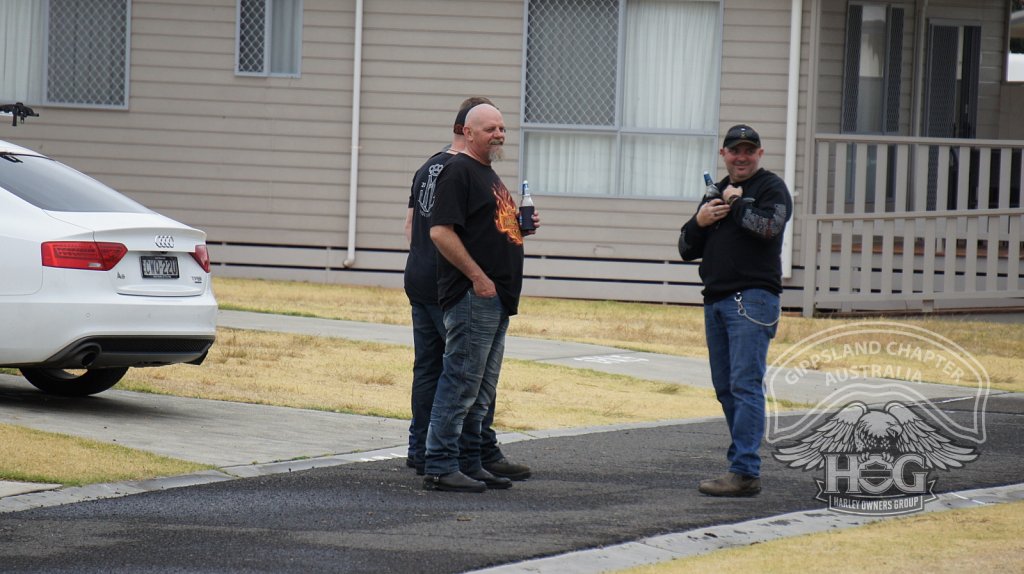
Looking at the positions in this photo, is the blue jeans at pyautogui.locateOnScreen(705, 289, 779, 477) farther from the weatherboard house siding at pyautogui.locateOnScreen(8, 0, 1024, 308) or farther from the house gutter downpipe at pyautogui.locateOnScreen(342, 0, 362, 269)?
the house gutter downpipe at pyautogui.locateOnScreen(342, 0, 362, 269)

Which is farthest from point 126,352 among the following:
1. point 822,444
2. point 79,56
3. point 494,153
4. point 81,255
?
point 79,56

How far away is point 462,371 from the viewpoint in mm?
6605

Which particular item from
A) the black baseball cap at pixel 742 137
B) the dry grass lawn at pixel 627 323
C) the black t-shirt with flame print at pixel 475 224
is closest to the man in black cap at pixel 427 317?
the black t-shirt with flame print at pixel 475 224

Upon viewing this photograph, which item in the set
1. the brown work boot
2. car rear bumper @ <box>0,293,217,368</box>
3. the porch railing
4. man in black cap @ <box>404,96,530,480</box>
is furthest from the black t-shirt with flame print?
the porch railing

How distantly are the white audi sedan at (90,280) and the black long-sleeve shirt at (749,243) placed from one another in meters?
3.24

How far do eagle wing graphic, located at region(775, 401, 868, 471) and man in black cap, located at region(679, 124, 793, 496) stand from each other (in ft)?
3.32

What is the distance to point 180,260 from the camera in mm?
8484

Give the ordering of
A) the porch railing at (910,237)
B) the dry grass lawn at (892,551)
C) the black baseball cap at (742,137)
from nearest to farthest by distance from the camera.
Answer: the dry grass lawn at (892,551) → the black baseball cap at (742,137) → the porch railing at (910,237)

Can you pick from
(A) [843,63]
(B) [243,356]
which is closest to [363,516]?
(B) [243,356]

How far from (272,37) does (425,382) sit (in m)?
10.9

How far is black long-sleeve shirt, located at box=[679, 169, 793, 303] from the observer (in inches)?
261

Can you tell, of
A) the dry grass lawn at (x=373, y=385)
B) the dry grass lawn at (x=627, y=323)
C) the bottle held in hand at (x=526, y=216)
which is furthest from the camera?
the dry grass lawn at (x=627, y=323)

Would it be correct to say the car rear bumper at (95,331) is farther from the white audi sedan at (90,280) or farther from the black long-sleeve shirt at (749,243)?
the black long-sleeve shirt at (749,243)

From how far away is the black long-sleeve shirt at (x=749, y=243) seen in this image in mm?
6629
